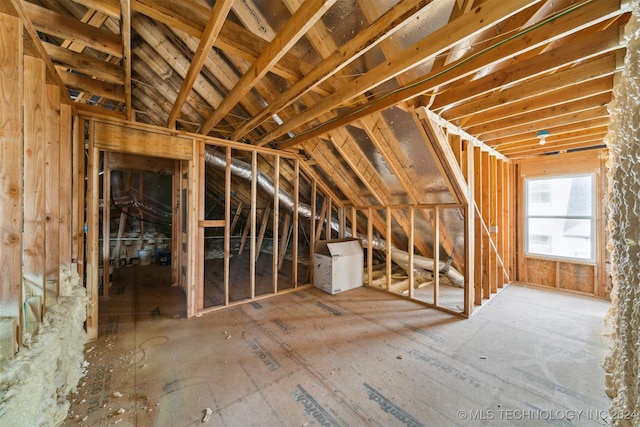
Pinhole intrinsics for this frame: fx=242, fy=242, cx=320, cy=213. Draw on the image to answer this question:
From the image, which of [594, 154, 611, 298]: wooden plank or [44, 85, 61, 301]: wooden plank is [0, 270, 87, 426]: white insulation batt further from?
[594, 154, 611, 298]: wooden plank

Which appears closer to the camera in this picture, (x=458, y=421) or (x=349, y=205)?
(x=458, y=421)

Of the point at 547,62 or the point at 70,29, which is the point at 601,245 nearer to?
the point at 547,62

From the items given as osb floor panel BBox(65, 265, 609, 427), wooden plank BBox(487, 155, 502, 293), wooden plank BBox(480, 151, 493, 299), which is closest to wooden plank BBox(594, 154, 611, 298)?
osb floor panel BBox(65, 265, 609, 427)

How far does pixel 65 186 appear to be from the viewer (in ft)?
6.98

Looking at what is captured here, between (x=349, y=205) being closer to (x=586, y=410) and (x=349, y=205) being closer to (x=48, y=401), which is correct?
(x=586, y=410)

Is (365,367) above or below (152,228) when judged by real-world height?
below

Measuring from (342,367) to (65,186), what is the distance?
9.43 ft

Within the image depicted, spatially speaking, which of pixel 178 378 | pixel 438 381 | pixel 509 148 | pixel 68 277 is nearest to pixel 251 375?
pixel 178 378

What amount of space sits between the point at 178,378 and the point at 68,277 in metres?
1.35

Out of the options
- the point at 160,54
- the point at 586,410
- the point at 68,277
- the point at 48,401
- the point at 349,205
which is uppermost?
the point at 160,54

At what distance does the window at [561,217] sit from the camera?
12.6 ft

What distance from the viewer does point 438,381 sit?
189cm

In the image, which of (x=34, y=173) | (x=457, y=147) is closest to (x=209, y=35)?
(x=34, y=173)

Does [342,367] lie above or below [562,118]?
below
